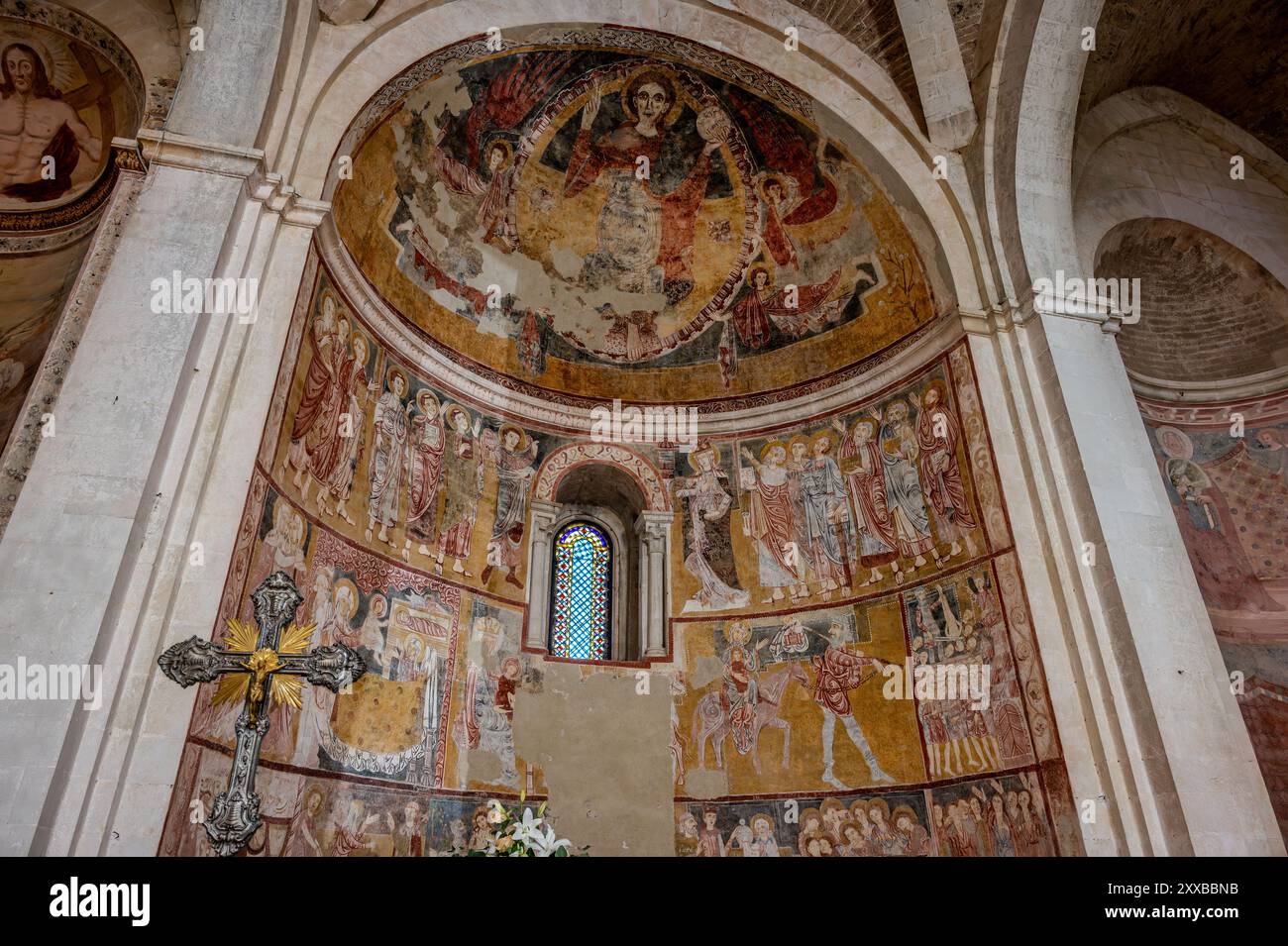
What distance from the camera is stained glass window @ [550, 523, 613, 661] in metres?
10.9

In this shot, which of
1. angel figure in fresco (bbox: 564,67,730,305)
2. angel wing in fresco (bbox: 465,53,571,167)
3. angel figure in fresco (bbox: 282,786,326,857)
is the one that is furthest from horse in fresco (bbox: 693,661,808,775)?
angel wing in fresco (bbox: 465,53,571,167)

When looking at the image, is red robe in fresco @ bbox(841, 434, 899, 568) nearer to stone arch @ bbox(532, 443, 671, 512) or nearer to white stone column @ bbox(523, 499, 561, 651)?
stone arch @ bbox(532, 443, 671, 512)

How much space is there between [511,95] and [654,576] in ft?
19.9

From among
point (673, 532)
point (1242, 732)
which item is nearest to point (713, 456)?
point (673, 532)

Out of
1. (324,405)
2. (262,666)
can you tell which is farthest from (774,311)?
(262,666)

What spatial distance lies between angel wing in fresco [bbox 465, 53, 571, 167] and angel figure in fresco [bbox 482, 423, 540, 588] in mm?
3400

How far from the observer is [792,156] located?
1109 cm

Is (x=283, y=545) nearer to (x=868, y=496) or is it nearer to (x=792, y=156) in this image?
(x=868, y=496)

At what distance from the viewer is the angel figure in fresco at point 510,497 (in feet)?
33.9

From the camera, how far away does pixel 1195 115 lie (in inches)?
464

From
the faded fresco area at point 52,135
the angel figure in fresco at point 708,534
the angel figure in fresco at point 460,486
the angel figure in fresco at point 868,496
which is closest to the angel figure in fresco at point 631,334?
the angel figure in fresco at point 708,534

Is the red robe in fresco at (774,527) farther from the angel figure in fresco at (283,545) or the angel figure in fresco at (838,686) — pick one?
the angel figure in fresco at (283,545)

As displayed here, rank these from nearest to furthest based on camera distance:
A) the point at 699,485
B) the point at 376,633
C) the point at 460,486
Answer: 1. the point at 376,633
2. the point at 460,486
3. the point at 699,485
